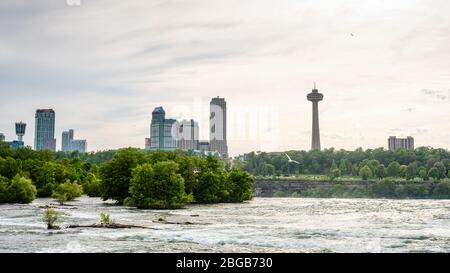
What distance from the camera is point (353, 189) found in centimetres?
9769

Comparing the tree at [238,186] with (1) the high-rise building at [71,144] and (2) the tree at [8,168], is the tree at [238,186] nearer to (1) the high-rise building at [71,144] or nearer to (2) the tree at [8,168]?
(2) the tree at [8,168]

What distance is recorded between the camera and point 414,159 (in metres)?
109

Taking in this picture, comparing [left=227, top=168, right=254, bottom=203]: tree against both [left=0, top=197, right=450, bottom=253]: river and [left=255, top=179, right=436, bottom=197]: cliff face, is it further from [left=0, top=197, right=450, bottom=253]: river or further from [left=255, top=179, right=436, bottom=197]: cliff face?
[left=255, top=179, right=436, bottom=197]: cliff face

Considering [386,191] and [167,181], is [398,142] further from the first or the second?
[167,181]

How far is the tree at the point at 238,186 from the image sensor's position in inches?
2527

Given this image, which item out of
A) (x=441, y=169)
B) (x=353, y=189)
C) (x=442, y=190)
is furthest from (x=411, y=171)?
(x=442, y=190)

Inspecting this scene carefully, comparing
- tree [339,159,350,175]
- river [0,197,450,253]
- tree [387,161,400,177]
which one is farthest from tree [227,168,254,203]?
tree [339,159,350,175]

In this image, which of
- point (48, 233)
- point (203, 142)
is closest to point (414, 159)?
point (203, 142)

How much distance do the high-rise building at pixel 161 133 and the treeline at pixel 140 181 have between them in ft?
263

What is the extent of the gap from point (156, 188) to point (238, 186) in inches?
690

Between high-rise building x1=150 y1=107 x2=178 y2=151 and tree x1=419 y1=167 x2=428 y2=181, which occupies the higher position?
high-rise building x1=150 y1=107 x2=178 y2=151

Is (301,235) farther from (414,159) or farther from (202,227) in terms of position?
(414,159)

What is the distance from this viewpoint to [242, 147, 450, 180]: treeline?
9806 centimetres
